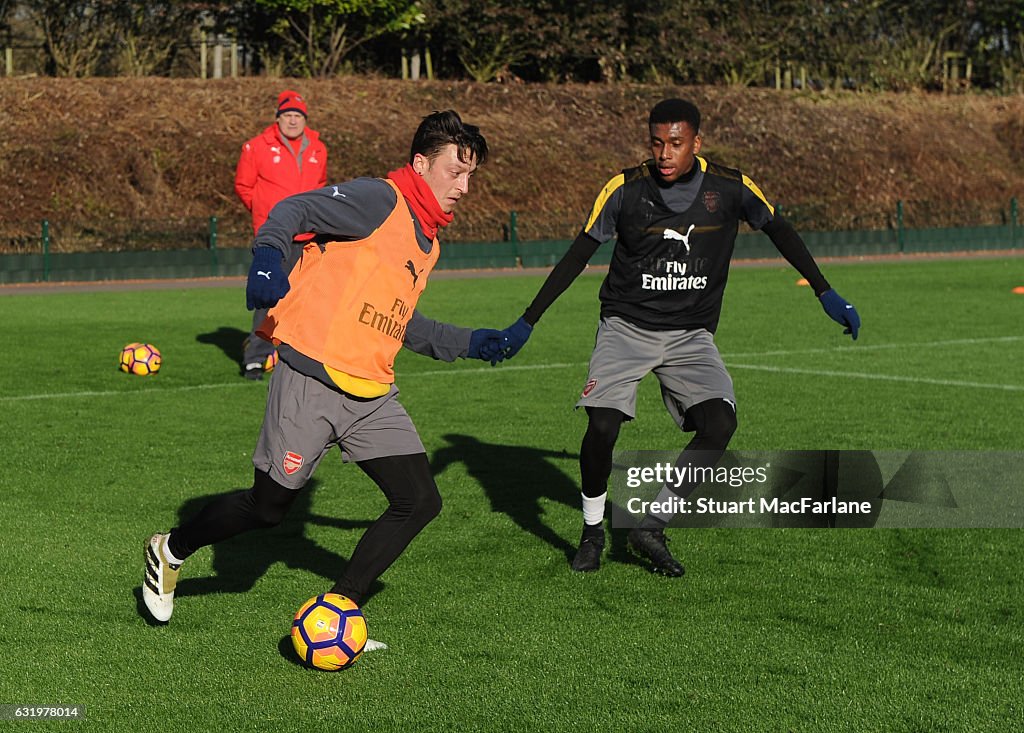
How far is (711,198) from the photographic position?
6973 mm

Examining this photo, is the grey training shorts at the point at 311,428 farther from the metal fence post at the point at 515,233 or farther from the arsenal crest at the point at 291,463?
the metal fence post at the point at 515,233

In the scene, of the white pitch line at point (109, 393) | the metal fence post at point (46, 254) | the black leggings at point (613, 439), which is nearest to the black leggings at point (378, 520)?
the black leggings at point (613, 439)

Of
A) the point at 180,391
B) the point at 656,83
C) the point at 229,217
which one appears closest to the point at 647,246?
the point at 180,391

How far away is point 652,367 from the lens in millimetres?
6977

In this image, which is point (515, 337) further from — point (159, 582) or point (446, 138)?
point (159, 582)

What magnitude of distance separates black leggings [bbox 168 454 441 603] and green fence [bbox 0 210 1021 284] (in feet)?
73.2

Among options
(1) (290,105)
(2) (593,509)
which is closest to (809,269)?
(2) (593,509)

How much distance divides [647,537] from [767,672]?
1559 mm

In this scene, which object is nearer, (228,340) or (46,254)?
(228,340)

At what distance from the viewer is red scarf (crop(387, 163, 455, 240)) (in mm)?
5414

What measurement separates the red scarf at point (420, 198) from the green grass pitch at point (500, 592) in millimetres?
1557

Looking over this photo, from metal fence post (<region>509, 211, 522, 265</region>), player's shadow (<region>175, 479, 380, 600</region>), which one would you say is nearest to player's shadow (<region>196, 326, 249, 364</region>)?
player's shadow (<region>175, 479, 380, 600</region>)

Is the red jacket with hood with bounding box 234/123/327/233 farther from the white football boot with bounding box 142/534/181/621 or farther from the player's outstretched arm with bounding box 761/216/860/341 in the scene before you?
the white football boot with bounding box 142/534/181/621

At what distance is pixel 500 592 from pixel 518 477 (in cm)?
257
